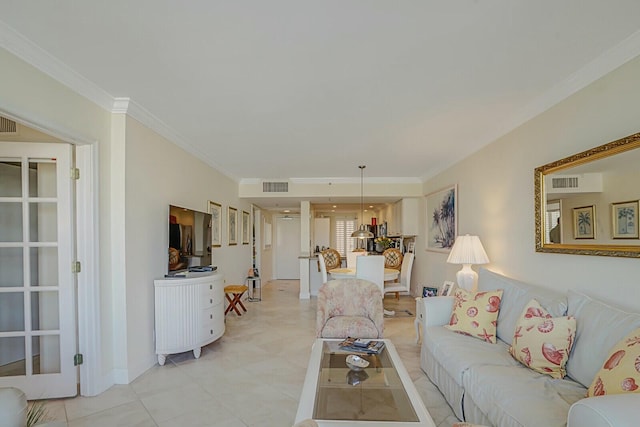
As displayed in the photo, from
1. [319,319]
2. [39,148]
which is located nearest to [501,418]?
[319,319]

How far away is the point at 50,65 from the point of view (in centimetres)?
224

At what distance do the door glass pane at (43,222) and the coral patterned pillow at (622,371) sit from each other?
139 inches

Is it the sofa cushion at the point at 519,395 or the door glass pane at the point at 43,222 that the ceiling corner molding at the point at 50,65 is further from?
the sofa cushion at the point at 519,395

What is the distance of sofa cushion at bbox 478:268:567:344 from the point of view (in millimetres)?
2256

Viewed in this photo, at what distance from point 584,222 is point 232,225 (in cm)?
501

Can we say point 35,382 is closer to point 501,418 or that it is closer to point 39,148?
point 39,148

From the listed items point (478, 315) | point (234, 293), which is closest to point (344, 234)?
point (234, 293)

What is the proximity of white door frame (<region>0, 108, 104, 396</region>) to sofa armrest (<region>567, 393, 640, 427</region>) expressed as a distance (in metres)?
3.03

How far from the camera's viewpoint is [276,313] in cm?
562

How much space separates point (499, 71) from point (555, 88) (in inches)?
23.9

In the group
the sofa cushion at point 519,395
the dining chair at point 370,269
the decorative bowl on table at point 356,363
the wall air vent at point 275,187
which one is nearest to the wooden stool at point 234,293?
the dining chair at point 370,269

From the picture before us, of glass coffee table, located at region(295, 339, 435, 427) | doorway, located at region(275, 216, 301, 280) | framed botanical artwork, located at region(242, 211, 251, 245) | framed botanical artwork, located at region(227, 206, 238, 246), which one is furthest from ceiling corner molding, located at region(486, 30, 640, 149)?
doorway, located at region(275, 216, 301, 280)

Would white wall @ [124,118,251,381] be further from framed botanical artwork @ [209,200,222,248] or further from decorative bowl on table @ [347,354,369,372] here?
decorative bowl on table @ [347,354,369,372]

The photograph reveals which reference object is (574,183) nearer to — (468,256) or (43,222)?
(468,256)
